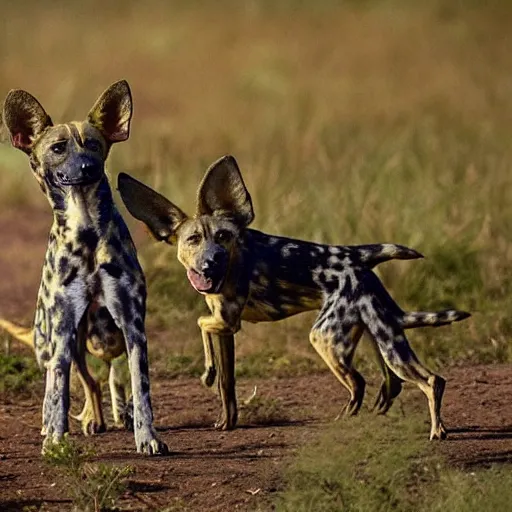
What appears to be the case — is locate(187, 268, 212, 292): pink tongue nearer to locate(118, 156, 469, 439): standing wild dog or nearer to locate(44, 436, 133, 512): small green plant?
locate(118, 156, 469, 439): standing wild dog

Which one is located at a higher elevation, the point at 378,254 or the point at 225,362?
the point at 378,254

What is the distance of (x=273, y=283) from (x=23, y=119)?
125 centimetres

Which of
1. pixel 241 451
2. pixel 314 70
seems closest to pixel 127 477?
pixel 241 451

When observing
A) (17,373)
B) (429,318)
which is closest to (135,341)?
(429,318)

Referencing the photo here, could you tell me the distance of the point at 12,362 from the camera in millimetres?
10211

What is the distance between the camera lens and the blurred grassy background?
37.6 ft

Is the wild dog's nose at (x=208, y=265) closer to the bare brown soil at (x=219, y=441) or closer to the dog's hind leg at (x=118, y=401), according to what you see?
the bare brown soil at (x=219, y=441)

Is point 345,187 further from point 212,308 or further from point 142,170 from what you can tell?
point 212,308

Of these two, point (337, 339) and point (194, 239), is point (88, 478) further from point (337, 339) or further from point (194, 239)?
point (337, 339)

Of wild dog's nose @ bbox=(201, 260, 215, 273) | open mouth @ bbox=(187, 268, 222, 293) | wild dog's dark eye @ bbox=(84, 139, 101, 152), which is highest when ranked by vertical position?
wild dog's dark eye @ bbox=(84, 139, 101, 152)

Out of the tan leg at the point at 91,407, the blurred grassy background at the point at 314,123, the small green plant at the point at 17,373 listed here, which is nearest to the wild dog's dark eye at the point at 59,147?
the tan leg at the point at 91,407

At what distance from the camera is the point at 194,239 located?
810 centimetres

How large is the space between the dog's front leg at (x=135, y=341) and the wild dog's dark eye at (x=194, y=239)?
0.29 m

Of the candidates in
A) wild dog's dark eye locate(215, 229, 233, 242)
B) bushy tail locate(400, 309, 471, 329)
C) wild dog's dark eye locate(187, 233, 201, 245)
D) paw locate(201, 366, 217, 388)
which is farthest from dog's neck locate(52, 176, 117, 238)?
bushy tail locate(400, 309, 471, 329)
